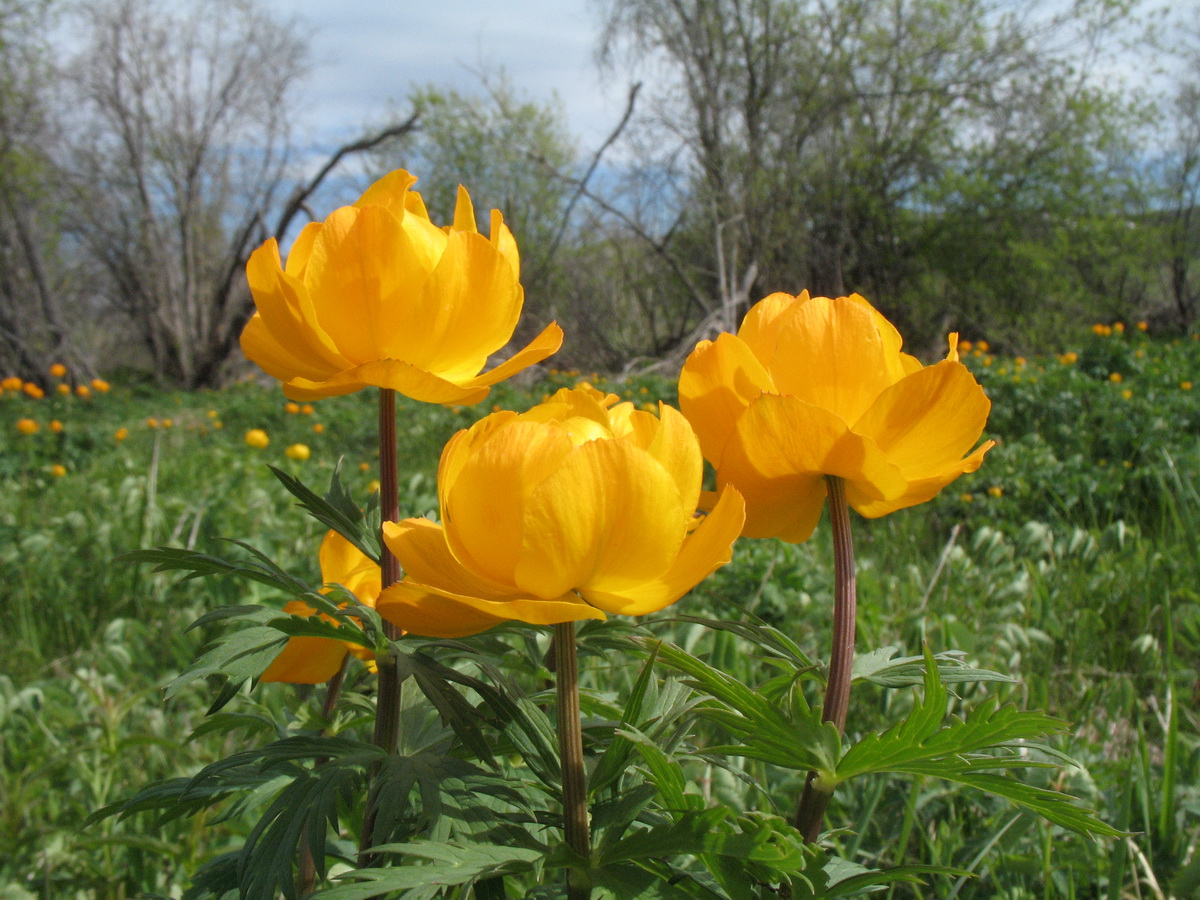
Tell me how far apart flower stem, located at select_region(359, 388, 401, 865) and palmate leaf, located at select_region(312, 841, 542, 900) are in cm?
12

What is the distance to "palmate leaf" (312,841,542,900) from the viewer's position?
0.40 m

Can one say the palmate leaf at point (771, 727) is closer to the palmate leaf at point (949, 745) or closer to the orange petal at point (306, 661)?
the palmate leaf at point (949, 745)

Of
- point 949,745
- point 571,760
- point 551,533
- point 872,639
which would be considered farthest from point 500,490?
point 872,639

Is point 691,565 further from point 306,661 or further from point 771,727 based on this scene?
point 306,661

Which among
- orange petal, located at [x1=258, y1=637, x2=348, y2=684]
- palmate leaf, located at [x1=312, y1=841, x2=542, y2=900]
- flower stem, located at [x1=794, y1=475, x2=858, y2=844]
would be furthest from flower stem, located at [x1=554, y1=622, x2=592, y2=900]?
orange petal, located at [x1=258, y1=637, x2=348, y2=684]

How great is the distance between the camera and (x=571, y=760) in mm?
445

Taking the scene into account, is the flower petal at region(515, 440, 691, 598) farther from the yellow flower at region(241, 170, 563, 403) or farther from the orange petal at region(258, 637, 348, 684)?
the orange petal at region(258, 637, 348, 684)

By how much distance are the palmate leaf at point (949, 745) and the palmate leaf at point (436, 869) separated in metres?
0.17

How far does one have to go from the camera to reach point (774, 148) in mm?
10234

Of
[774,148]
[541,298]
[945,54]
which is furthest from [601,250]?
[945,54]

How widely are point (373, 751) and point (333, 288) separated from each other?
30 centimetres

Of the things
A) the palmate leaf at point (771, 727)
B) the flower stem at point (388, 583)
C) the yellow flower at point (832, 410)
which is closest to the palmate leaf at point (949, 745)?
the palmate leaf at point (771, 727)

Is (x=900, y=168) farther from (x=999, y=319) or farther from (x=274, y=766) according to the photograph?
(x=274, y=766)

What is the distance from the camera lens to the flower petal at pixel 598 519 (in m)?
0.40
